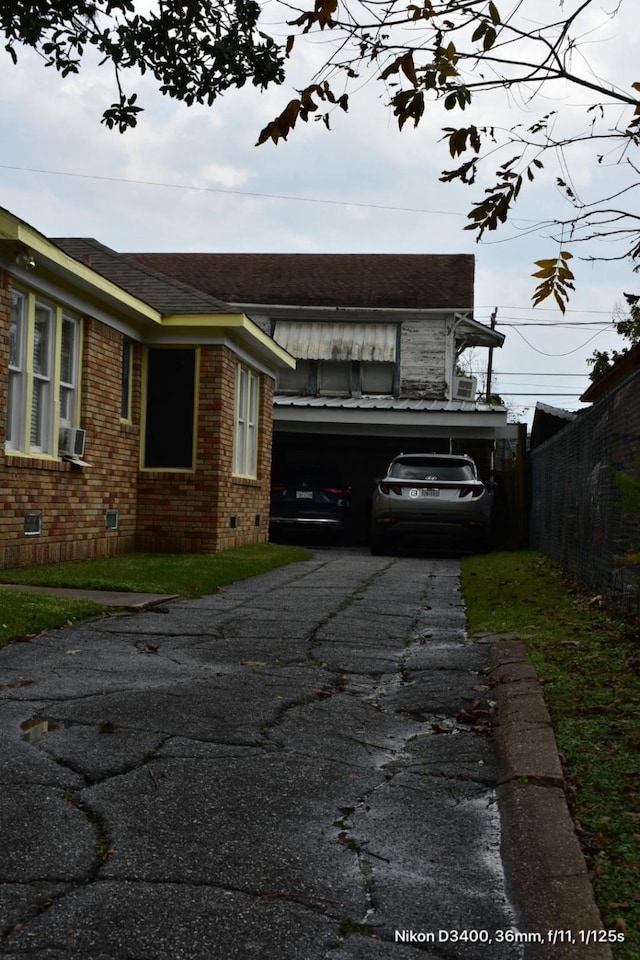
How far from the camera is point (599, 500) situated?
31.4 feet

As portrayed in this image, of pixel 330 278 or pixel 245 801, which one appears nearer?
pixel 245 801

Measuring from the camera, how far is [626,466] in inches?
330

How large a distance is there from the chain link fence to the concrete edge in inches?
64.6

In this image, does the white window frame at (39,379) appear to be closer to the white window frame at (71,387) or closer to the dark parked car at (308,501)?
the white window frame at (71,387)

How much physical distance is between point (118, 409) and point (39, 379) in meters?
2.39

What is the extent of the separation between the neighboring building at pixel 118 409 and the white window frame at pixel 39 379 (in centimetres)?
2

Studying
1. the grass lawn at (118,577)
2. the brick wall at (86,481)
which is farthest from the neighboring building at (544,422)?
the brick wall at (86,481)

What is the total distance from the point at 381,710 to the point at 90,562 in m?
8.14

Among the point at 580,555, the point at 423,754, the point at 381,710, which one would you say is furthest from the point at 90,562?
the point at 423,754

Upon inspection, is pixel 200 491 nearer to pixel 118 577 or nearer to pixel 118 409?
pixel 118 409

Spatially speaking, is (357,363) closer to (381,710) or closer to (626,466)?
(626,466)

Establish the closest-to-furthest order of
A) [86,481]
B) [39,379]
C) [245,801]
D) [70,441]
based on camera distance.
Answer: [245,801]
[39,379]
[70,441]
[86,481]

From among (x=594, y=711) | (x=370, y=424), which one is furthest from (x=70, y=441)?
(x=370, y=424)

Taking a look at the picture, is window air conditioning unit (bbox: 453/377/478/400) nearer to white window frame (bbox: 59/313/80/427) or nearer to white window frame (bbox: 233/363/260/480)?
white window frame (bbox: 233/363/260/480)
